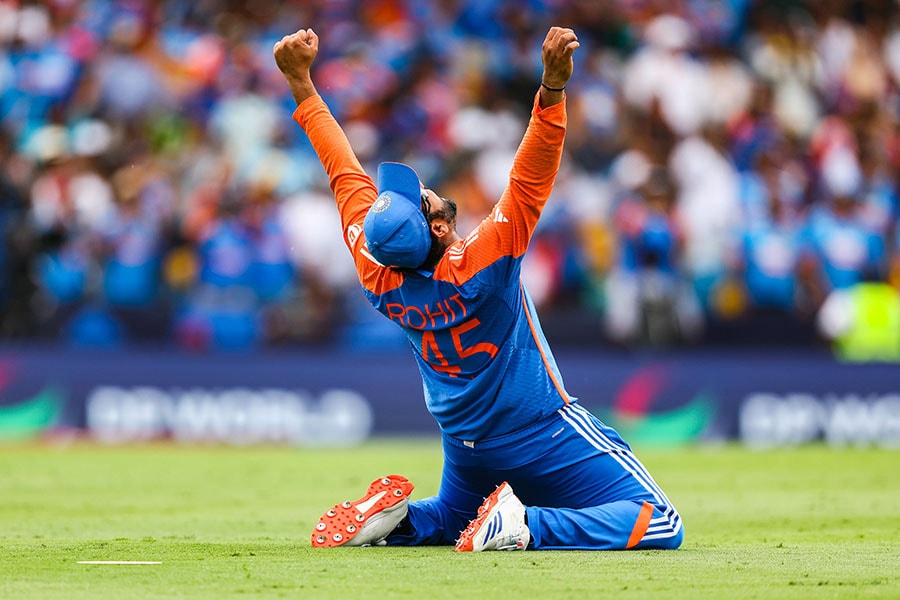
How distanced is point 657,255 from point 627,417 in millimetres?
1875

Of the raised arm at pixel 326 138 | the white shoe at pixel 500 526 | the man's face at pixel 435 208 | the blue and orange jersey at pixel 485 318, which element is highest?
the raised arm at pixel 326 138

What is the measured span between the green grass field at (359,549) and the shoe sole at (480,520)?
0.41ft

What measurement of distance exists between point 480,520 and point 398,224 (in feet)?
→ 4.82

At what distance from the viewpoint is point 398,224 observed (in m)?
6.76

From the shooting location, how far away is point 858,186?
61.5ft

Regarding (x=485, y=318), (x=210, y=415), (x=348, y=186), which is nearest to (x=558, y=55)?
(x=485, y=318)

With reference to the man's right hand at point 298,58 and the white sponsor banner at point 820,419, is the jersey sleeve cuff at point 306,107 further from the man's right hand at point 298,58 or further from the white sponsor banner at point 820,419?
the white sponsor banner at point 820,419

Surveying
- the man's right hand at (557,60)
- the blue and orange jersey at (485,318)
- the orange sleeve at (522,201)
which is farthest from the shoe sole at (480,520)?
the man's right hand at (557,60)

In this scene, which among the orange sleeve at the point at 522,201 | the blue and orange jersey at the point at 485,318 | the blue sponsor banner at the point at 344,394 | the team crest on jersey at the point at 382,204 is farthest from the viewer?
the blue sponsor banner at the point at 344,394

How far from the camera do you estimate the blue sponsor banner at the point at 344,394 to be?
1616 centimetres

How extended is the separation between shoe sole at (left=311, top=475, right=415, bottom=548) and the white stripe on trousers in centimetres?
88

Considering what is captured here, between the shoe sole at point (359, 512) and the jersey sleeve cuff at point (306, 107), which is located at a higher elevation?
the jersey sleeve cuff at point (306, 107)

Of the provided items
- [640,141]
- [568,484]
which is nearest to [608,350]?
[640,141]

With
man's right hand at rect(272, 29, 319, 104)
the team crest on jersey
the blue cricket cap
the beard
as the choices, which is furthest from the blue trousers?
man's right hand at rect(272, 29, 319, 104)
